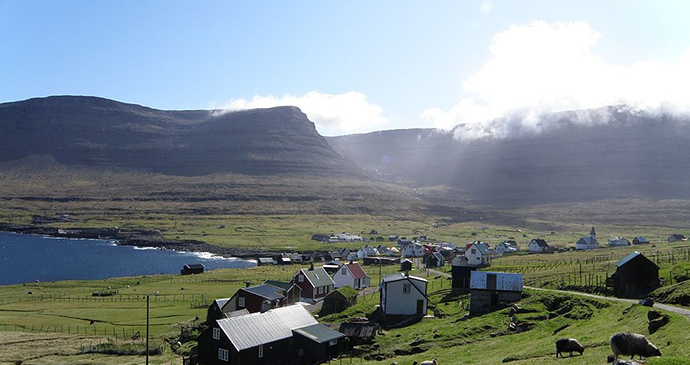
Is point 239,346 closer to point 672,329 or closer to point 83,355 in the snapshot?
point 83,355

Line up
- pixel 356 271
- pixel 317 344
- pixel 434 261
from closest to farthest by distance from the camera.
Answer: pixel 317 344
pixel 356 271
pixel 434 261

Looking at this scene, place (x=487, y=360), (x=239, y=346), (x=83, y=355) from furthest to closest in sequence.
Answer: (x=83, y=355)
(x=239, y=346)
(x=487, y=360)

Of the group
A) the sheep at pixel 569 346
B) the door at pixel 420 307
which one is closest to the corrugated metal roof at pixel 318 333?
the door at pixel 420 307

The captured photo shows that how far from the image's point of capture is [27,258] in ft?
489

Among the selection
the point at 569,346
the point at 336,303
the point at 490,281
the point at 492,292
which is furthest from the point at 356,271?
the point at 569,346

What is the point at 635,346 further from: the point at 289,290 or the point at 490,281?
the point at 289,290

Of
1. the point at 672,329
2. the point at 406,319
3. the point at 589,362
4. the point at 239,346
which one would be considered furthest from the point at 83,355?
the point at 672,329

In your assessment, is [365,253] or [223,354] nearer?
[223,354]

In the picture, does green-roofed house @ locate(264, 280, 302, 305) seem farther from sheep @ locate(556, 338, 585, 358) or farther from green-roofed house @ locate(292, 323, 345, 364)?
sheep @ locate(556, 338, 585, 358)

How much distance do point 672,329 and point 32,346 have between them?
5671 cm

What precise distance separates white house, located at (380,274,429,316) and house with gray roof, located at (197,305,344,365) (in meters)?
12.5

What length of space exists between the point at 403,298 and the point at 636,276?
2441cm

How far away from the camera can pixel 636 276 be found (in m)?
54.0

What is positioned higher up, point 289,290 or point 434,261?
point 289,290
